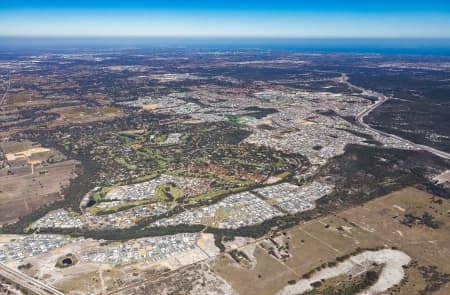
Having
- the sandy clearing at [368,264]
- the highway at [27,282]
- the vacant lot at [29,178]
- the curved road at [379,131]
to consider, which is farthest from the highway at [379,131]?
the highway at [27,282]

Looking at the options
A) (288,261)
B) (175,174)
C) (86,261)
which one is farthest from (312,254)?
(175,174)

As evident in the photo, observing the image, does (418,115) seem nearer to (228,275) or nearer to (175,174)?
(175,174)

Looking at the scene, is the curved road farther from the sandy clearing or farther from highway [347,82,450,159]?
the sandy clearing

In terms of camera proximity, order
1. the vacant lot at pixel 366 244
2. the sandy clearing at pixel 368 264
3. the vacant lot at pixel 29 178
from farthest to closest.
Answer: the vacant lot at pixel 29 178 < the vacant lot at pixel 366 244 < the sandy clearing at pixel 368 264

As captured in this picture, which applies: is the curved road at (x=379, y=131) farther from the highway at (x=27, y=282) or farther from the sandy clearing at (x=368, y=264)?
the highway at (x=27, y=282)

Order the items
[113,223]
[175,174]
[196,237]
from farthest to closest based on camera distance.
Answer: [175,174] < [113,223] < [196,237]

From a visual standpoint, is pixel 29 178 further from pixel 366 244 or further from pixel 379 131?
pixel 379 131

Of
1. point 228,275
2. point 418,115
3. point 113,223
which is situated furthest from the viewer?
point 418,115
